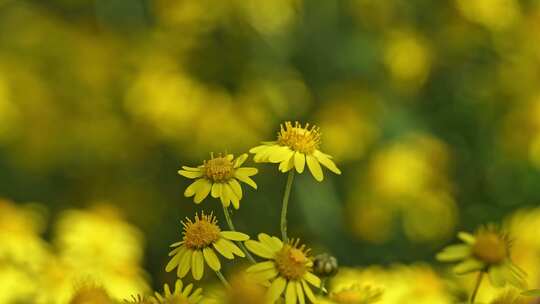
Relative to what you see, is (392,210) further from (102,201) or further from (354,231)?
(102,201)

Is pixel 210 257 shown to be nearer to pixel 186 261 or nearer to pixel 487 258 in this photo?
pixel 186 261

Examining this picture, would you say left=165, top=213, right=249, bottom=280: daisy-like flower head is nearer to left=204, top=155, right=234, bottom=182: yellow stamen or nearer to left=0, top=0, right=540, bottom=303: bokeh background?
left=204, top=155, right=234, bottom=182: yellow stamen

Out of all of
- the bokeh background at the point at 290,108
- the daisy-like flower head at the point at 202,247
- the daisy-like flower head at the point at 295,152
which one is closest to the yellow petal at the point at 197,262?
the daisy-like flower head at the point at 202,247

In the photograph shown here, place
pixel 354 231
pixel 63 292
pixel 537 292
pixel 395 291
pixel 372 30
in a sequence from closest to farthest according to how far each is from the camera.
→ pixel 537 292
pixel 63 292
pixel 395 291
pixel 354 231
pixel 372 30

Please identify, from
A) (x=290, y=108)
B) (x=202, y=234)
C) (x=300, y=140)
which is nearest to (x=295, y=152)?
(x=300, y=140)

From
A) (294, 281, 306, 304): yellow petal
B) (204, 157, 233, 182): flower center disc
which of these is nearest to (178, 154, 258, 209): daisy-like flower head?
(204, 157, 233, 182): flower center disc

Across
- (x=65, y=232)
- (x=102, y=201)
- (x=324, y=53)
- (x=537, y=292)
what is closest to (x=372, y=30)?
(x=324, y=53)

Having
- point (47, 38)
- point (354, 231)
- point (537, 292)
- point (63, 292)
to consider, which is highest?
point (47, 38)
